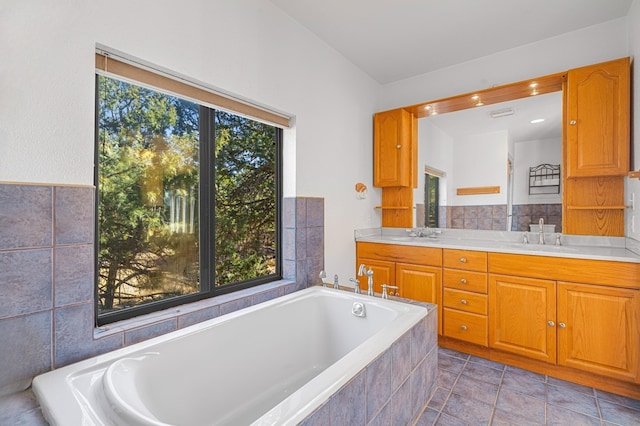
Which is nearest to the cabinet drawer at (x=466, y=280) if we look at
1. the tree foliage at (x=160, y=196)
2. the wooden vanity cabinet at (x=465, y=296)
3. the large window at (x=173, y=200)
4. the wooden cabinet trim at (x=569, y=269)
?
the wooden vanity cabinet at (x=465, y=296)

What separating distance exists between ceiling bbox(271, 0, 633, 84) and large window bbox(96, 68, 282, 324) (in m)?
0.94

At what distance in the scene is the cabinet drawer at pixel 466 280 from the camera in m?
2.29

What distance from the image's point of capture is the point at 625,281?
1814 millimetres

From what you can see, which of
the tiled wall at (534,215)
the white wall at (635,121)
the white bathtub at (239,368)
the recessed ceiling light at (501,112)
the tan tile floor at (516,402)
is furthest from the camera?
the recessed ceiling light at (501,112)

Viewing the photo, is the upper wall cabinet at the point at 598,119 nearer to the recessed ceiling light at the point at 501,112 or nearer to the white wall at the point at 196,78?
the recessed ceiling light at the point at 501,112

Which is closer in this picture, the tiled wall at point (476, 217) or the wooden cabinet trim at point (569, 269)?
the wooden cabinet trim at point (569, 269)

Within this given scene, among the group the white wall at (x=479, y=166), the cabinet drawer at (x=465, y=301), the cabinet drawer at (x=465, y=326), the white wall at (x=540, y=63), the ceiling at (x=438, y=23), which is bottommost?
the cabinet drawer at (x=465, y=326)

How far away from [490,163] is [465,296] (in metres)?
1.23

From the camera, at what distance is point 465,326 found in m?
2.37

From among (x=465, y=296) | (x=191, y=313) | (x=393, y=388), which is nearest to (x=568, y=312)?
(x=465, y=296)

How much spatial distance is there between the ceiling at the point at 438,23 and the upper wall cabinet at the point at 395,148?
0.55m

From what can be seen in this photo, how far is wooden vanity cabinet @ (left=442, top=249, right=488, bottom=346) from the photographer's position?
7.53 feet

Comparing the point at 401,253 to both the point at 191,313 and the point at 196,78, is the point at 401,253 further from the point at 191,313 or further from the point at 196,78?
the point at 196,78

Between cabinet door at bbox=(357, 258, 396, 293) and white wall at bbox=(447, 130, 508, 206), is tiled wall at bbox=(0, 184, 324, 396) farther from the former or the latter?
white wall at bbox=(447, 130, 508, 206)
